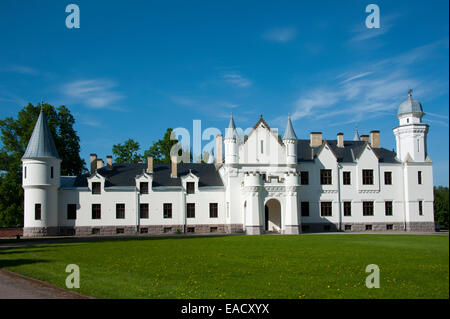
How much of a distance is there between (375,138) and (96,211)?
31.1 m

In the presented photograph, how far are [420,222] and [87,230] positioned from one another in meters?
33.2

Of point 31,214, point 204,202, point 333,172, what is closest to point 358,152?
point 333,172

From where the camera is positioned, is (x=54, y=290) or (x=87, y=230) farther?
(x=87, y=230)

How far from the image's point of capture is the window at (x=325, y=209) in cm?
4784

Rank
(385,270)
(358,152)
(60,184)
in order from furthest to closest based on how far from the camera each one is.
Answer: (358,152), (60,184), (385,270)

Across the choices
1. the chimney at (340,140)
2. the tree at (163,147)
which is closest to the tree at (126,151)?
the tree at (163,147)

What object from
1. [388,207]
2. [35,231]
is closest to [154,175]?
[35,231]

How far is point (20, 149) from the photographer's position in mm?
52656

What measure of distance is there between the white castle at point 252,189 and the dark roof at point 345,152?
0.37 feet

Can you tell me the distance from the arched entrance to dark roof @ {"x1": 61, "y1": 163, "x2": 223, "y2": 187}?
5.47m

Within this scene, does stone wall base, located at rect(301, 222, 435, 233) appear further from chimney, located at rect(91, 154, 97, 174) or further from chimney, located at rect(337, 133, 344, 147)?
chimney, located at rect(91, 154, 97, 174)

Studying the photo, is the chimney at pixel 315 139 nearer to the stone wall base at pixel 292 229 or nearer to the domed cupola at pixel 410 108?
the domed cupola at pixel 410 108
